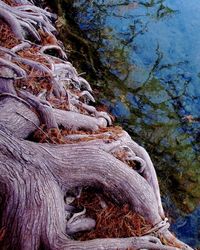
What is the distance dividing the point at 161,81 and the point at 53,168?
3712 millimetres

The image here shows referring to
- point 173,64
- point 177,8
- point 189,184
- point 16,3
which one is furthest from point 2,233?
point 177,8

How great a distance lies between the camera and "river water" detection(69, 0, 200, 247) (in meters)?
5.57

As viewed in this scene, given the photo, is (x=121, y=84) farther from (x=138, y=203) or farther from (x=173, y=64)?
(x=138, y=203)

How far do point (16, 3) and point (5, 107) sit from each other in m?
2.65

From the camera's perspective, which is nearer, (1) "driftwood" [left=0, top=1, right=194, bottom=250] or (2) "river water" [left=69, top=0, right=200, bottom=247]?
(1) "driftwood" [left=0, top=1, right=194, bottom=250]

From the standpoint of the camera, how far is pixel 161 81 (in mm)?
6633

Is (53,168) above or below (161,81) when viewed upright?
above

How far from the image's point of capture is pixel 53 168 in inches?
131

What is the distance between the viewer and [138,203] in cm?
360

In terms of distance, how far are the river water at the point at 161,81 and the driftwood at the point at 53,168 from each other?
1.36 metres

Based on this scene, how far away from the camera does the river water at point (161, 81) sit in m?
5.57

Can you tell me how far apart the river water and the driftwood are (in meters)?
1.36

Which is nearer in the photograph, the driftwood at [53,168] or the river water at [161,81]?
the driftwood at [53,168]

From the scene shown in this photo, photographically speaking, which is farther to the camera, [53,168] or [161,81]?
[161,81]
